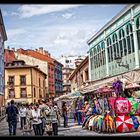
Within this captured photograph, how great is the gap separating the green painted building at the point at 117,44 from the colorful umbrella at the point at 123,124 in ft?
Answer: 26.7

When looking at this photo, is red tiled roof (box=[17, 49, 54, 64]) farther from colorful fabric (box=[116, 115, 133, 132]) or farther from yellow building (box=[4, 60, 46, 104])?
colorful fabric (box=[116, 115, 133, 132])

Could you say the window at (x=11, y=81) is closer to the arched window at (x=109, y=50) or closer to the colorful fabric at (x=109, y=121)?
the arched window at (x=109, y=50)

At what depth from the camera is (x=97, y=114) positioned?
1483cm

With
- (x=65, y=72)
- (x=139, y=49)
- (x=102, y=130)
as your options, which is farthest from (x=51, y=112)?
(x=65, y=72)

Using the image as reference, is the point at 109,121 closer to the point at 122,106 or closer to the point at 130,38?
the point at 122,106

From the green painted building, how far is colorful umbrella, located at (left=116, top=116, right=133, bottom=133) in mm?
8123

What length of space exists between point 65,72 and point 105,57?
68.2 meters

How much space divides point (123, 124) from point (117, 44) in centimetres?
1226

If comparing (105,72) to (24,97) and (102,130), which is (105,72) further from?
(24,97)

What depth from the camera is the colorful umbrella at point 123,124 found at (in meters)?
12.7

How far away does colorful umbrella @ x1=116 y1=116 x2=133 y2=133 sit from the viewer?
12738mm

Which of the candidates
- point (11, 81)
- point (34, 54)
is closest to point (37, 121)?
point (11, 81)

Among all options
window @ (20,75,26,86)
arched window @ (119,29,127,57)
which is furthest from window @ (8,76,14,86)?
arched window @ (119,29,127,57)

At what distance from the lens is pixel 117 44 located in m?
24.3
